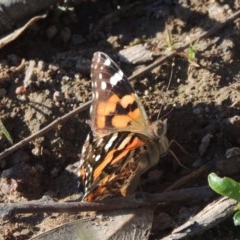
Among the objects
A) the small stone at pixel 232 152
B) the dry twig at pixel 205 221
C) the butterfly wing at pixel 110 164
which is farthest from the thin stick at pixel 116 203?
the small stone at pixel 232 152

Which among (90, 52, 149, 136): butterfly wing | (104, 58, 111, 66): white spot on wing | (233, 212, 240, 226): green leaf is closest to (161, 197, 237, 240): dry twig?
(233, 212, 240, 226): green leaf

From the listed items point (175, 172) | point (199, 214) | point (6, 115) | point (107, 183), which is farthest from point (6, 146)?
point (199, 214)

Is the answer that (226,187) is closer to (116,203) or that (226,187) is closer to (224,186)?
(224,186)

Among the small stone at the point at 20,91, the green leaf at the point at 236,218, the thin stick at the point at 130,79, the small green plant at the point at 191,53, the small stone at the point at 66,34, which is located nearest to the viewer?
the green leaf at the point at 236,218

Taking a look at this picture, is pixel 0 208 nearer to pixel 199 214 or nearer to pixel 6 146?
pixel 6 146

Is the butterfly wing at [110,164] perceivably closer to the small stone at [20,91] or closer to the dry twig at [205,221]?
the dry twig at [205,221]

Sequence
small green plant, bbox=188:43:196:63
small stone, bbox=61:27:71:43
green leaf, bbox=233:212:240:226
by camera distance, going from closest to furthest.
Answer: green leaf, bbox=233:212:240:226 → small green plant, bbox=188:43:196:63 → small stone, bbox=61:27:71:43

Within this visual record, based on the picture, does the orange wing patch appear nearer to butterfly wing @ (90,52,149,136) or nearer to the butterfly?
the butterfly
